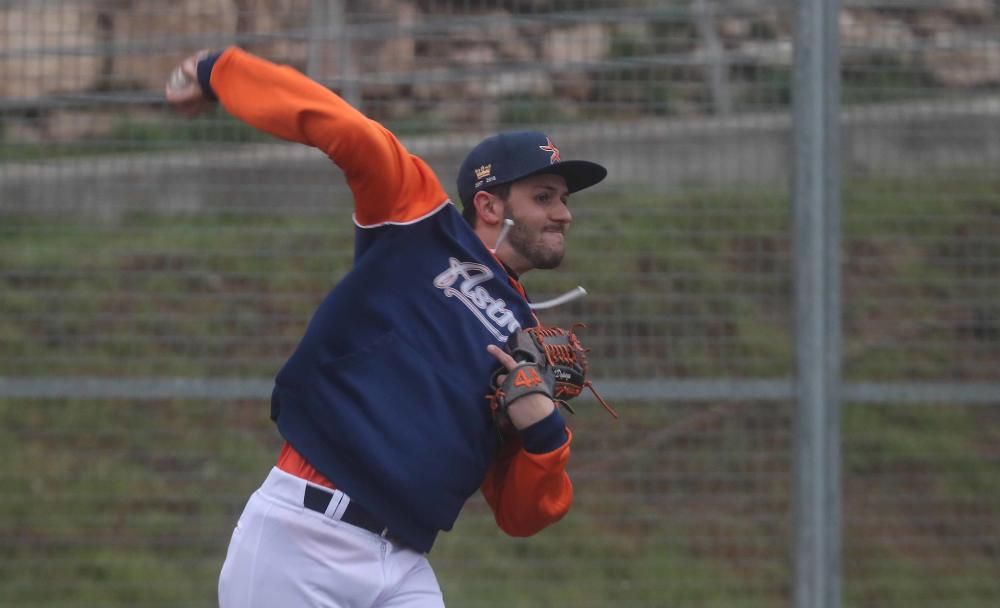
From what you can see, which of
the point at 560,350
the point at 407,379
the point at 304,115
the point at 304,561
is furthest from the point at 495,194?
the point at 304,561

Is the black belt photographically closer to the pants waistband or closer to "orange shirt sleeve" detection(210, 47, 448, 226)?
the pants waistband

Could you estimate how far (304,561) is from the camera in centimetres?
300

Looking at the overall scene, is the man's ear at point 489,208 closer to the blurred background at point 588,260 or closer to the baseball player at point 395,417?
the baseball player at point 395,417

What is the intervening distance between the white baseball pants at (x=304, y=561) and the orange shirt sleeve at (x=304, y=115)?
0.75 meters

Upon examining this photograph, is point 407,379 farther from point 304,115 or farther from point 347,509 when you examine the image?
point 304,115

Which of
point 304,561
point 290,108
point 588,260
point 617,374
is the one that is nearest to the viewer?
point 290,108

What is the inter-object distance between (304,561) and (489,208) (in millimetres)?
958

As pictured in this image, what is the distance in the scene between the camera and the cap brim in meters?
3.23

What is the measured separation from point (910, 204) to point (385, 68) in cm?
223

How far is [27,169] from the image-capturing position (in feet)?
17.2

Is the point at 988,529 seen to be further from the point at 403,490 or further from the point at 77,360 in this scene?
the point at 77,360

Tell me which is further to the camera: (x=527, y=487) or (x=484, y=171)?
(x=484, y=171)

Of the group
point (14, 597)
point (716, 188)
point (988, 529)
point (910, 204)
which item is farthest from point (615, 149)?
point (14, 597)

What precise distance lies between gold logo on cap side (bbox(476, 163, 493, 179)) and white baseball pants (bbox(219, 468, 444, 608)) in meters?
0.84
